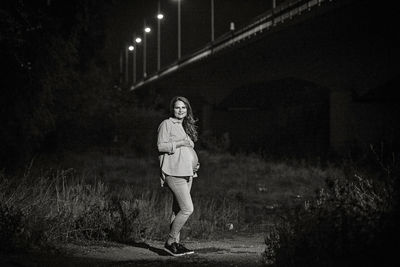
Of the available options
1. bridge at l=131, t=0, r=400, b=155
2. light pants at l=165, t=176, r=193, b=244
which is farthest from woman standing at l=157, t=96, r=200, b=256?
bridge at l=131, t=0, r=400, b=155

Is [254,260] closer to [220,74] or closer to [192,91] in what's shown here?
[220,74]

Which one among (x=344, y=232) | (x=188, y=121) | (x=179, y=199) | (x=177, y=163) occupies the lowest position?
(x=344, y=232)

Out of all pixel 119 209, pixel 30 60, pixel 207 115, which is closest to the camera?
pixel 119 209

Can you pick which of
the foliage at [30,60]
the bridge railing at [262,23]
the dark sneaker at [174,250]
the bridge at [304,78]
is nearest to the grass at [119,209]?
the dark sneaker at [174,250]

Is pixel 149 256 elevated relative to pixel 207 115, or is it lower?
lower

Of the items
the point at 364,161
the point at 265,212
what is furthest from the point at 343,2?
the point at 265,212

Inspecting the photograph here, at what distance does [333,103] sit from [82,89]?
11857mm

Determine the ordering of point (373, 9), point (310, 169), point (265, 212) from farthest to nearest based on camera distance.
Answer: point (373, 9), point (310, 169), point (265, 212)

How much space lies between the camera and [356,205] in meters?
7.03

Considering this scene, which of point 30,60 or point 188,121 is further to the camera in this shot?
point 30,60

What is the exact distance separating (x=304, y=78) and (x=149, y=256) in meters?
27.8

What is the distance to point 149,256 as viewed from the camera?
859cm

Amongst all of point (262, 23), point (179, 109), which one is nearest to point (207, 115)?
point (262, 23)

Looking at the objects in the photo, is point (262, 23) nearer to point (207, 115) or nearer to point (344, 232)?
point (207, 115)
